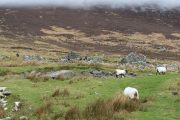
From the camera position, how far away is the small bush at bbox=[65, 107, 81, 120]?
17312 millimetres

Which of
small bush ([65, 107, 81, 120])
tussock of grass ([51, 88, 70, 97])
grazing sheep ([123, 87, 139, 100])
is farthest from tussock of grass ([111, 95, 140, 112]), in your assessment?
tussock of grass ([51, 88, 70, 97])

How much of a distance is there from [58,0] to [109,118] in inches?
5668

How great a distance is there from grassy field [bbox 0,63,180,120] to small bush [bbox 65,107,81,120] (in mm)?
183

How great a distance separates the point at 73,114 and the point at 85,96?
Result: 13.8 ft

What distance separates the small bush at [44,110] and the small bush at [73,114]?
3.35 feet

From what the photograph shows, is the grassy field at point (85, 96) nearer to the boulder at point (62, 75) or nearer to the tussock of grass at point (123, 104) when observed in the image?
the tussock of grass at point (123, 104)

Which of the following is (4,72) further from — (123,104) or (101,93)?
(123,104)

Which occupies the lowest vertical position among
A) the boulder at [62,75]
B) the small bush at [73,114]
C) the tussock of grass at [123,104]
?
the small bush at [73,114]

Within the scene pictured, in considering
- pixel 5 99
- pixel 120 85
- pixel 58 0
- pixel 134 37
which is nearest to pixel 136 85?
pixel 120 85

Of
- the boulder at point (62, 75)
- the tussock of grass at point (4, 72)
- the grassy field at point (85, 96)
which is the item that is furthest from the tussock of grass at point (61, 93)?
the tussock of grass at point (4, 72)

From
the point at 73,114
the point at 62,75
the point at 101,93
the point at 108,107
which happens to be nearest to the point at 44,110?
the point at 73,114

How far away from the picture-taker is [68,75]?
32.5 m

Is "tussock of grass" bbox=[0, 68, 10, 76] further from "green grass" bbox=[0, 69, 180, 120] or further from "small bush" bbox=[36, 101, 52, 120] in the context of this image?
"small bush" bbox=[36, 101, 52, 120]

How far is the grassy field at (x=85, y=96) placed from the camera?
1786 cm
